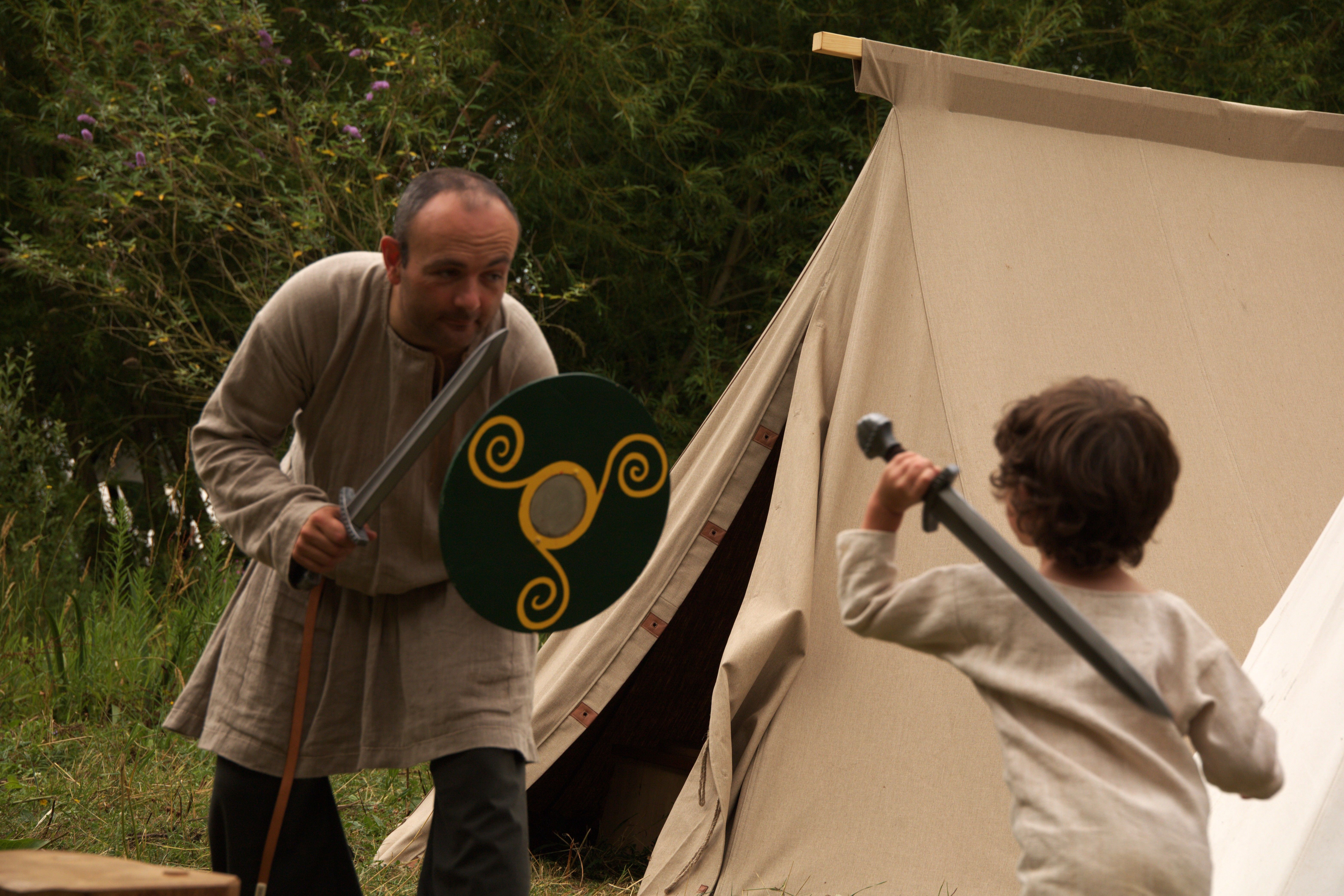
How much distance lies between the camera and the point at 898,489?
4.59 ft

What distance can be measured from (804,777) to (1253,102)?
428 centimetres

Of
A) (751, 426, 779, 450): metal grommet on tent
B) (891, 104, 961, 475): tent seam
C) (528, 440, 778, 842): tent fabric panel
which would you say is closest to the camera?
(891, 104, 961, 475): tent seam

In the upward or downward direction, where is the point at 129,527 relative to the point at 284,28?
downward

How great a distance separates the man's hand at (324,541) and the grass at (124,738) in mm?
1447

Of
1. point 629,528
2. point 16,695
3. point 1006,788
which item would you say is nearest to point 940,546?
point 1006,788

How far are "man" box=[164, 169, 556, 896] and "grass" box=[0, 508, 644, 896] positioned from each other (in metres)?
1.09

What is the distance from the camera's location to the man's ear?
1.84 metres

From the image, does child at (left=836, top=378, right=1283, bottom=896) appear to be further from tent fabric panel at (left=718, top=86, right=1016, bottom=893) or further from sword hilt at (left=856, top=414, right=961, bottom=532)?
tent fabric panel at (left=718, top=86, right=1016, bottom=893)

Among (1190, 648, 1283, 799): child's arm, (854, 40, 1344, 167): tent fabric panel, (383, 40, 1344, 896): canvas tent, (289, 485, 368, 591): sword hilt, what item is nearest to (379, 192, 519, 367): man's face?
(289, 485, 368, 591): sword hilt

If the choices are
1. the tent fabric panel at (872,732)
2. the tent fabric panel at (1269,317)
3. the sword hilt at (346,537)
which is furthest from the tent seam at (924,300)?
the sword hilt at (346,537)

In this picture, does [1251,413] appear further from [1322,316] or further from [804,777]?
[804,777]

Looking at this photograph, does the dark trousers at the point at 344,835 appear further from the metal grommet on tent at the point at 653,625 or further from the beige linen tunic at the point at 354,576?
the metal grommet on tent at the point at 653,625

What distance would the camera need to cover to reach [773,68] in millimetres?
5953

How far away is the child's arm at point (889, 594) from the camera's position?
1445 mm
